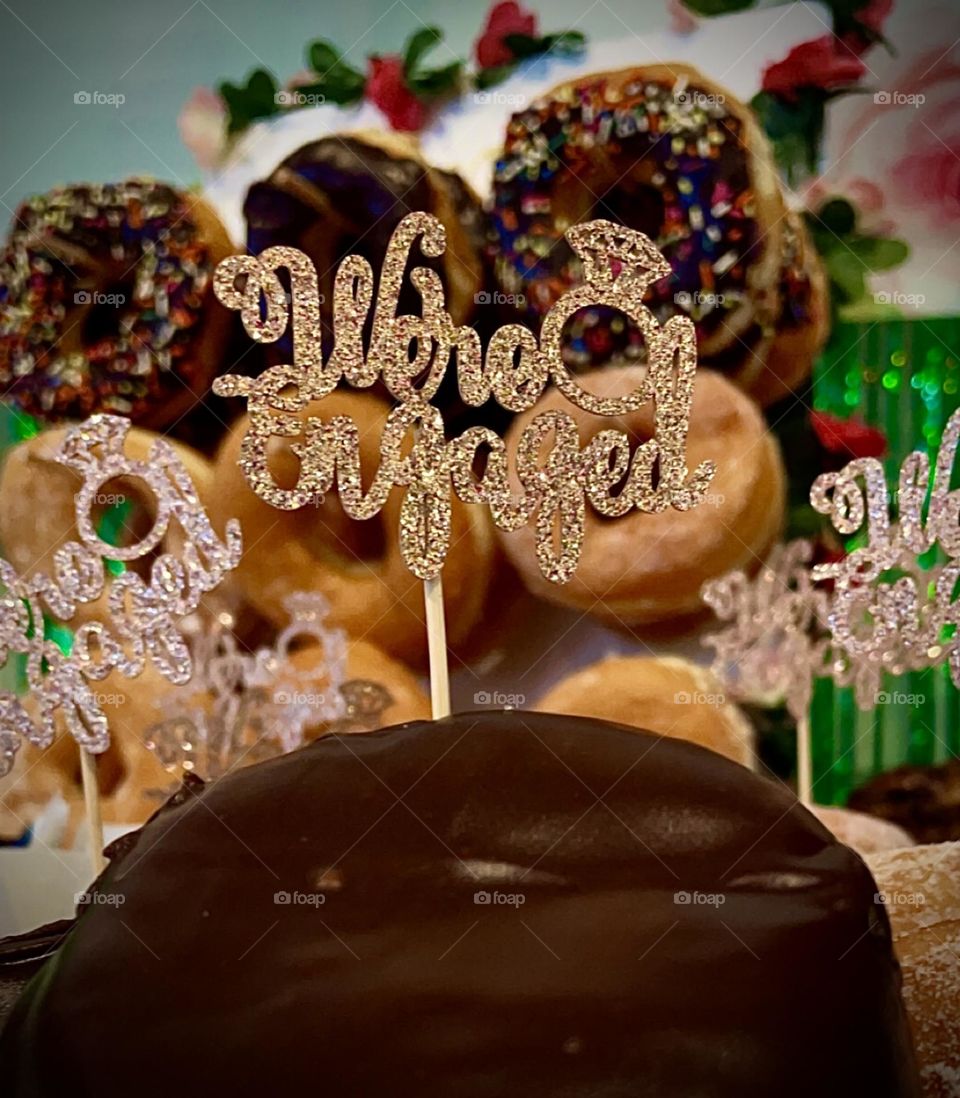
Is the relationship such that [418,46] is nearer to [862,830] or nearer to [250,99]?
[250,99]

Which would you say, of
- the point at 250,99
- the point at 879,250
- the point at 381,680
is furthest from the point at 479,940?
the point at 250,99

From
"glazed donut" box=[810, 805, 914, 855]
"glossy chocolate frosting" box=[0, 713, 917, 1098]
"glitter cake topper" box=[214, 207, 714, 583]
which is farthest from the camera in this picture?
"glazed donut" box=[810, 805, 914, 855]

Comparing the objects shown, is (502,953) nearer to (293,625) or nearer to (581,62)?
(293,625)

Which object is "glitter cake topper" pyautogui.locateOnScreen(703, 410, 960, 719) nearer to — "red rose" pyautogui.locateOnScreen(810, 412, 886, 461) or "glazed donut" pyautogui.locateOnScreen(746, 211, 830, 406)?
"red rose" pyautogui.locateOnScreen(810, 412, 886, 461)

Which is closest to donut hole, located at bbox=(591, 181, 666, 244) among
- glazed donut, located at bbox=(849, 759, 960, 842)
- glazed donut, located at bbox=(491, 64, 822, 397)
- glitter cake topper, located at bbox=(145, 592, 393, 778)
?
glazed donut, located at bbox=(491, 64, 822, 397)

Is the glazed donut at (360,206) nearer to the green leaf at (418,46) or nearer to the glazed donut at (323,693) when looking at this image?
the green leaf at (418,46)

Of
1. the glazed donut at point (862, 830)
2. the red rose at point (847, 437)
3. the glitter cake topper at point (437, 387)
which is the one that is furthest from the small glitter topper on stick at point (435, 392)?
the glazed donut at point (862, 830)
